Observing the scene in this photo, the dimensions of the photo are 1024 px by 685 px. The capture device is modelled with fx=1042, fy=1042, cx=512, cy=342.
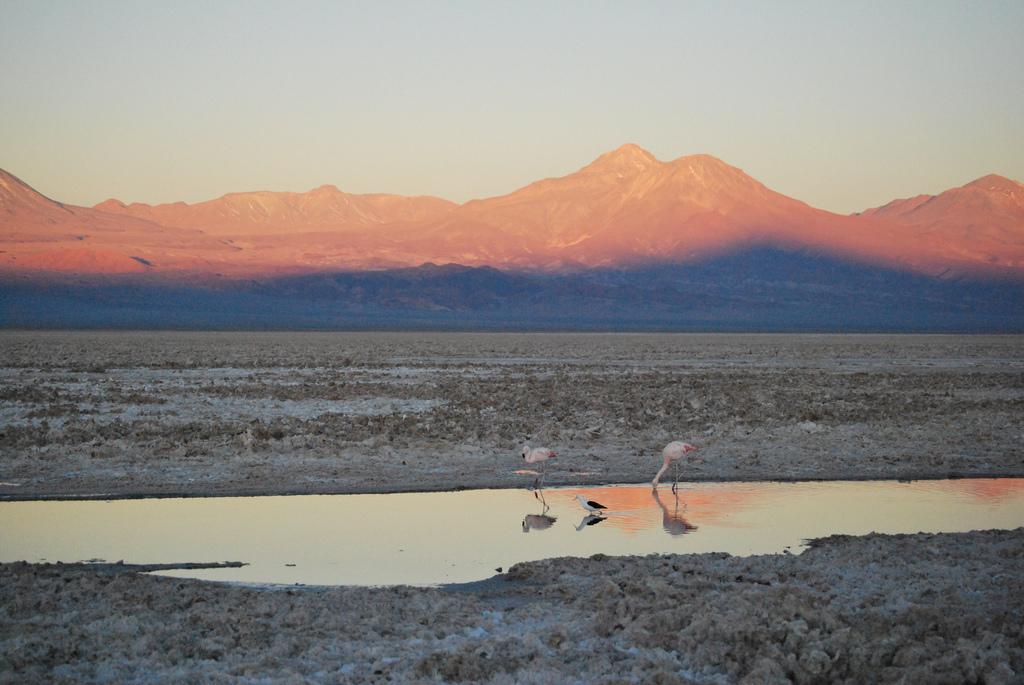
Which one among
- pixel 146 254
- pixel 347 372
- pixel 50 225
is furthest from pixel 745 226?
pixel 347 372

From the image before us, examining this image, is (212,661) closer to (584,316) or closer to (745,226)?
(584,316)

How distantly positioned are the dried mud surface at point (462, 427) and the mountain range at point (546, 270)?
79255 mm

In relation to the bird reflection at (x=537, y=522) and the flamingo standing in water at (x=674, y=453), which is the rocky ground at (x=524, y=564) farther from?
the bird reflection at (x=537, y=522)

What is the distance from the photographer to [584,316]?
13112 cm

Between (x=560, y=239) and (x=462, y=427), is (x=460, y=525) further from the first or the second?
(x=560, y=239)

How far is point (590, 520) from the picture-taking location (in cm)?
1036

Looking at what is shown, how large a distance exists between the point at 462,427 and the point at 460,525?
6552 millimetres

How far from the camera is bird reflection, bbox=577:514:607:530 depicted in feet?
33.2

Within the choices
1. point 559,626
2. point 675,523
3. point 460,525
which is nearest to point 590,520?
point 675,523

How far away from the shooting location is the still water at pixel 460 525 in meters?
8.73

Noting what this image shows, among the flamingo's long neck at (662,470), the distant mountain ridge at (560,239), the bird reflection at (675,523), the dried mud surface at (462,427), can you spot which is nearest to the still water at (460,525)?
the bird reflection at (675,523)

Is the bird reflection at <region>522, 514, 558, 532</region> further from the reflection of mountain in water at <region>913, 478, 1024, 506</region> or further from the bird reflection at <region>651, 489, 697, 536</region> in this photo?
the reflection of mountain in water at <region>913, 478, 1024, 506</region>

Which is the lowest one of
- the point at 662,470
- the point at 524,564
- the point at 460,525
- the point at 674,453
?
the point at 460,525

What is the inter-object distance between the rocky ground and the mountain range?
83.5 m
